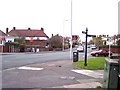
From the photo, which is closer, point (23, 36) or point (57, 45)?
point (57, 45)

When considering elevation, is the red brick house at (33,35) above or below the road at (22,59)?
above

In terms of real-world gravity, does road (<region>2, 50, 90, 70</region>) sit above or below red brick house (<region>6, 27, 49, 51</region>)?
below

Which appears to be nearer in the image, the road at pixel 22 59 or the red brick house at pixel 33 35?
the road at pixel 22 59

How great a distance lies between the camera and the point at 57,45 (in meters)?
97.4

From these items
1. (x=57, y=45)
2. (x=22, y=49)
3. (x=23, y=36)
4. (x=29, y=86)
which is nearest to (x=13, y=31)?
(x=23, y=36)

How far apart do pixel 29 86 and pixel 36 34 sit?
4233 inches

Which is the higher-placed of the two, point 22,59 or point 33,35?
point 33,35

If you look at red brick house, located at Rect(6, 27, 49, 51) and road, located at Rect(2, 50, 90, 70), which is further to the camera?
red brick house, located at Rect(6, 27, 49, 51)

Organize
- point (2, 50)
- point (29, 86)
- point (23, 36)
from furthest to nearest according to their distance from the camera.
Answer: point (23, 36), point (2, 50), point (29, 86)

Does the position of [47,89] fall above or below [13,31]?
below

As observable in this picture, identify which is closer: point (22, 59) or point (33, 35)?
point (22, 59)

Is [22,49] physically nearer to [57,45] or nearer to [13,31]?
[57,45]

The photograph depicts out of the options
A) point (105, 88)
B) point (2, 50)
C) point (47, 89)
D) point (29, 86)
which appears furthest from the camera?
point (2, 50)

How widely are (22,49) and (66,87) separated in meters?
61.9
